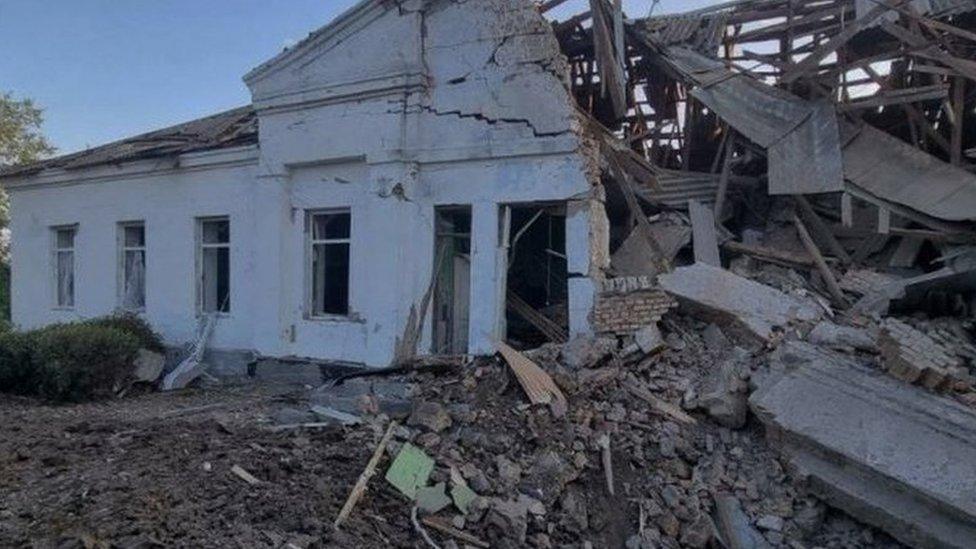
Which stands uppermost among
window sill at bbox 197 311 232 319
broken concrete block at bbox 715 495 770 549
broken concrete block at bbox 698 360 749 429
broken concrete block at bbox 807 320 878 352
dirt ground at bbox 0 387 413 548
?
broken concrete block at bbox 807 320 878 352

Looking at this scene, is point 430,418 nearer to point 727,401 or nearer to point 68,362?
point 727,401

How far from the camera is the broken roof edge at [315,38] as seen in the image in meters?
9.78

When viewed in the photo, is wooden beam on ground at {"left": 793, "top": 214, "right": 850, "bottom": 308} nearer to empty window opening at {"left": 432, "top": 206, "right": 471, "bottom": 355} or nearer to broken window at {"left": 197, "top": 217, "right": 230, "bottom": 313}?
empty window opening at {"left": 432, "top": 206, "right": 471, "bottom": 355}

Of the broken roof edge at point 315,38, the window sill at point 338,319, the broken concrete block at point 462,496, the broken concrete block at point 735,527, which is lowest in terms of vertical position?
the broken concrete block at point 735,527

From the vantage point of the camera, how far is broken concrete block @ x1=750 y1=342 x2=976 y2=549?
17.5 feet

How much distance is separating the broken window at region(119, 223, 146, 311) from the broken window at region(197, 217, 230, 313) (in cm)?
166

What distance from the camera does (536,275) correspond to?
10859 millimetres

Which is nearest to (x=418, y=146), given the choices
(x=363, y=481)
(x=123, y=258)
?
(x=363, y=481)

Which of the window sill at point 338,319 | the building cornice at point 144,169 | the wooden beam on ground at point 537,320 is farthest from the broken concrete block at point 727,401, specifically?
the building cornice at point 144,169

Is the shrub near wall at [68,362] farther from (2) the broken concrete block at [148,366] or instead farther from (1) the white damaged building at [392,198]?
(1) the white damaged building at [392,198]

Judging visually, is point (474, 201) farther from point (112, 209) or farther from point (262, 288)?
point (112, 209)

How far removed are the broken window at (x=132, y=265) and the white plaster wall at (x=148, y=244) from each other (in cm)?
14

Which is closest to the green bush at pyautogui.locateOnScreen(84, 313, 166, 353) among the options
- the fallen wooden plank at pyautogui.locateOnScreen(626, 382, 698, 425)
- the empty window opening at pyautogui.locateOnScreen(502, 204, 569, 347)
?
the empty window opening at pyautogui.locateOnScreen(502, 204, 569, 347)

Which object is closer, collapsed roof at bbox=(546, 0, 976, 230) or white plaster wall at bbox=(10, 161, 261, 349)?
collapsed roof at bbox=(546, 0, 976, 230)
